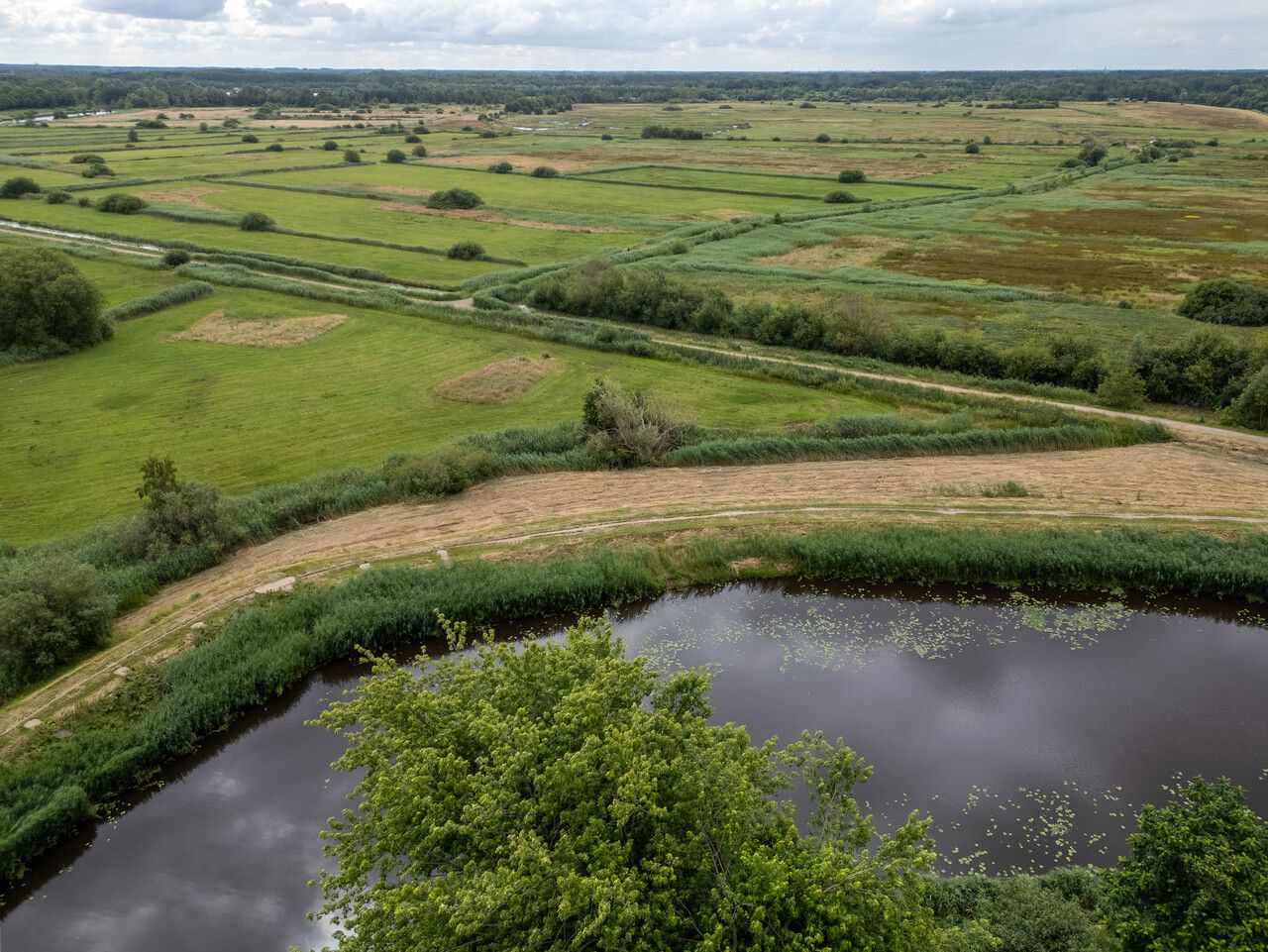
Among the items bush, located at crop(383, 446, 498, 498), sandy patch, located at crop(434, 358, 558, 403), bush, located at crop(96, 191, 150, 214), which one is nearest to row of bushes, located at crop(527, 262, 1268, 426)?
sandy patch, located at crop(434, 358, 558, 403)

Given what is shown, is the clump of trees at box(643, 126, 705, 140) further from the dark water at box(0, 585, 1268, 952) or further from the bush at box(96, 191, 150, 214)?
the dark water at box(0, 585, 1268, 952)

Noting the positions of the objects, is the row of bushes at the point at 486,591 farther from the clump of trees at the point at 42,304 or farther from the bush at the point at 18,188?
the bush at the point at 18,188

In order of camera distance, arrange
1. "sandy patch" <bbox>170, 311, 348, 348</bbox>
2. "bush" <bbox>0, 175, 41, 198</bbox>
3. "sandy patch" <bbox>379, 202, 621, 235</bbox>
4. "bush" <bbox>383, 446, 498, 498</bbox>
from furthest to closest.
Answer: "bush" <bbox>0, 175, 41, 198</bbox> < "sandy patch" <bbox>379, 202, 621, 235</bbox> < "sandy patch" <bbox>170, 311, 348, 348</bbox> < "bush" <bbox>383, 446, 498, 498</bbox>

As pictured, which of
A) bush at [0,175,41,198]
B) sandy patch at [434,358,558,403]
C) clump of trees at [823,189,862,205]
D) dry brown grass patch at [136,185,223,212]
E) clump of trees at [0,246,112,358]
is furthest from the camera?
clump of trees at [823,189,862,205]

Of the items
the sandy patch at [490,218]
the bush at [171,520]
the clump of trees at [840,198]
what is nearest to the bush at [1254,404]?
the bush at [171,520]

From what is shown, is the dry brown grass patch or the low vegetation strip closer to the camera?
the low vegetation strip

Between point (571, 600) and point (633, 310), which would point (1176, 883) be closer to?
point (571, 600)
